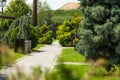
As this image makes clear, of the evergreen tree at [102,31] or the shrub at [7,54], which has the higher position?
the shrub at [7,54]

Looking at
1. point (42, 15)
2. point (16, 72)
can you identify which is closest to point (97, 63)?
point (16, 72)

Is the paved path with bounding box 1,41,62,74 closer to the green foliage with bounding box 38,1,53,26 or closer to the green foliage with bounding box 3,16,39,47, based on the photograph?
the green foliage with bounding box 3,16,39,47

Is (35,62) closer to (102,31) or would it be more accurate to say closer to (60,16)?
(102,31)

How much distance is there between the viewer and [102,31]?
15289 millimetres

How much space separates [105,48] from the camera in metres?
15.4

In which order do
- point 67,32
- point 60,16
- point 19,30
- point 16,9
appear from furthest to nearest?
point 60,16
point 16,9
point 67,32
point 19,30

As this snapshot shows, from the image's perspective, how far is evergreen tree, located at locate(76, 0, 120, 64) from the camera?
15.2 metres

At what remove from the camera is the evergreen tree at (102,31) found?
1516 centimetres

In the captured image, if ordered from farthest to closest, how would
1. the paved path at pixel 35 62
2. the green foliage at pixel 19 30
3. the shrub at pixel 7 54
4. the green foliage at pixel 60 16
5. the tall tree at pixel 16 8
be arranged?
the green foliage at pixel 60 16, the tall tree at pixel 16 8, the green foliage at pixel 19 30, the paved path at pixel 35 62, the shrub at pixel 7 54

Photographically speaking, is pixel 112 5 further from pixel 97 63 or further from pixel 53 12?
pixel 53 12

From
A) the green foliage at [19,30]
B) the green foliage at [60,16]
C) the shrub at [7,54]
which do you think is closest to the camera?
the shrub at [7,54]

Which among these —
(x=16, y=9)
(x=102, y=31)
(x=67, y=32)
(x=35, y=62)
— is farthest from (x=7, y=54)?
(x=16, y=9)

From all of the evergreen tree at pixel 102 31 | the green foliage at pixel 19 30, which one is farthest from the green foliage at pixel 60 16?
the evergreen tree at pixel 102 31

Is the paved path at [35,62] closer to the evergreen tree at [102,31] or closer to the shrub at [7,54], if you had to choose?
the shrub at [7,54]
